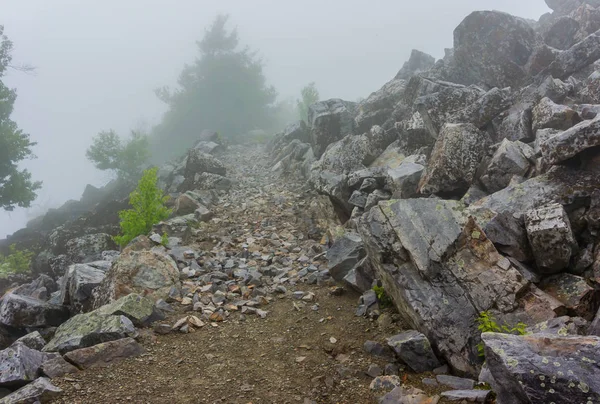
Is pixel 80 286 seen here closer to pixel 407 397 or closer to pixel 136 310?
pixel 136 310

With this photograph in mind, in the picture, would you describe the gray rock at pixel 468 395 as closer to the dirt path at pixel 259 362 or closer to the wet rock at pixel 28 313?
the dirt path at pixel 259 362

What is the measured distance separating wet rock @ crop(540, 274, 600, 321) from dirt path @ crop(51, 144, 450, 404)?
2899 millimetres

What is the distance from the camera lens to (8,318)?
10.1m

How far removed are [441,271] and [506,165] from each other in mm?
4579

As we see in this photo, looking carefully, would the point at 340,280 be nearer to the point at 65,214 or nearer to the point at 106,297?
the point at 106,297

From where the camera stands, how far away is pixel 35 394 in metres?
5.66

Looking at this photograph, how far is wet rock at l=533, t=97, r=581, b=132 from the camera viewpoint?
1080 cm

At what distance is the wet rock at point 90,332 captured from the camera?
290 inches

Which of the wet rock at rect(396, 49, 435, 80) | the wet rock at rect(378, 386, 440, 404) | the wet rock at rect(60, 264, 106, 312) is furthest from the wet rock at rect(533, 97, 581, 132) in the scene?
the wet rock at rect(396, 49, 435, 80)

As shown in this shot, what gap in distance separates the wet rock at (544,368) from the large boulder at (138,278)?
8412mm

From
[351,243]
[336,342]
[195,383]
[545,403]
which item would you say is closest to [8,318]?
[195,383]

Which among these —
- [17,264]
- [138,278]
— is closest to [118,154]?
[17,264]

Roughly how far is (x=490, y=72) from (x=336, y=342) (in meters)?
17.3

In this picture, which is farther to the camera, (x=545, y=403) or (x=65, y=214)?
(x=65, y=214)
